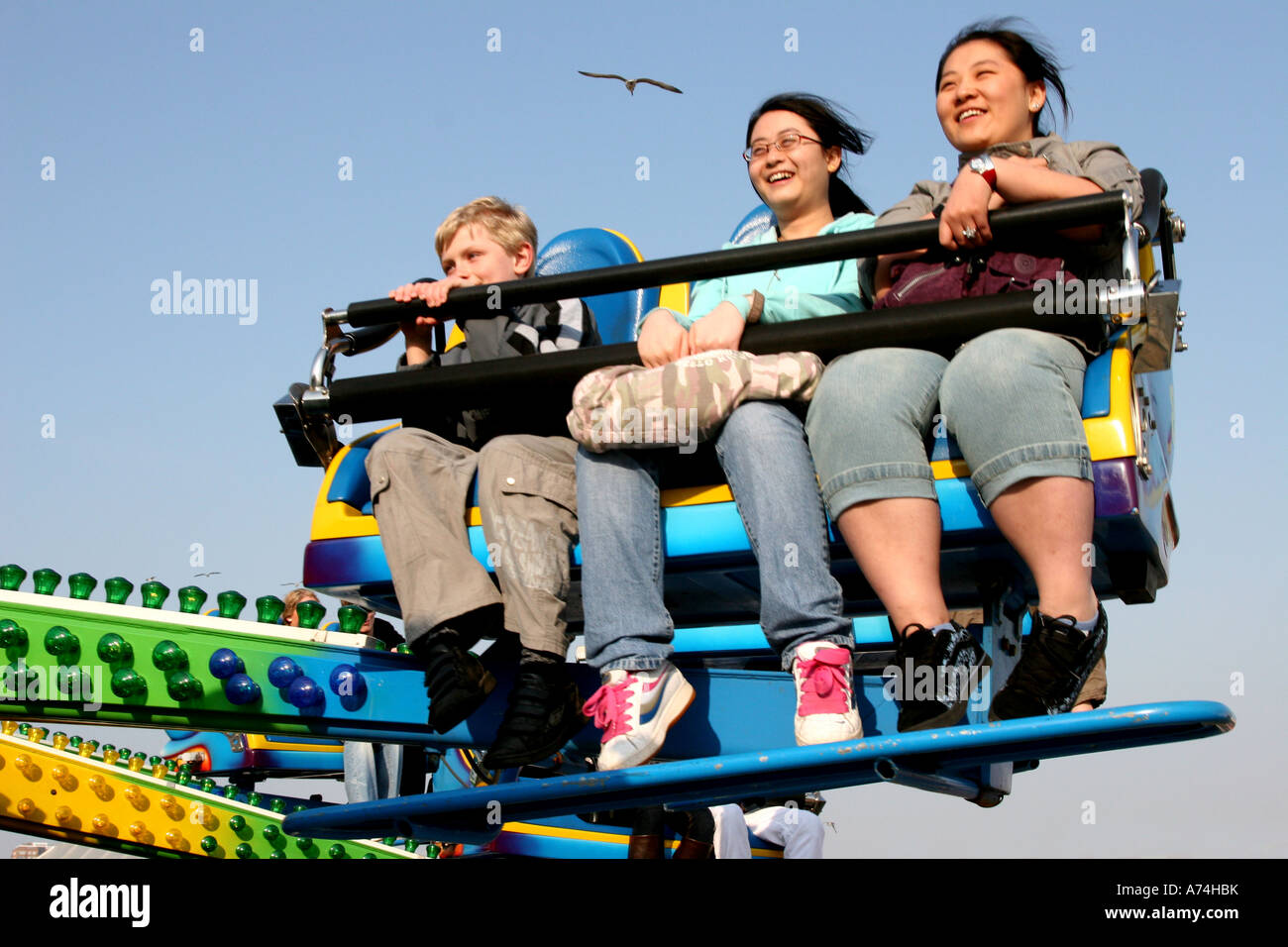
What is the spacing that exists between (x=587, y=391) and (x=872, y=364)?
20.4 inches

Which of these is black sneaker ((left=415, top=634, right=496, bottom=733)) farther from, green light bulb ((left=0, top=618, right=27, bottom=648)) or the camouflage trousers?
green light bulb ((left=0, top=618, right=27, bottom=648))

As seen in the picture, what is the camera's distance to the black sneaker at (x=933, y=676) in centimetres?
218

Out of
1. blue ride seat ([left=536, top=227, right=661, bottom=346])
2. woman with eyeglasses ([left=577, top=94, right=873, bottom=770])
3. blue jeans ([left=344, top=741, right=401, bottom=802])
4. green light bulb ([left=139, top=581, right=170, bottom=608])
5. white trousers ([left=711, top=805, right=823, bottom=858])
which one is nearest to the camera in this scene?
woman with eyeglasses ([left=577, top=94, right=873, bottom=770])

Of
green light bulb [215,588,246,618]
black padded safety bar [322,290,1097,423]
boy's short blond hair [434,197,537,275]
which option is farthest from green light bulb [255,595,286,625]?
boy's short blond hair [434,197,537,275]

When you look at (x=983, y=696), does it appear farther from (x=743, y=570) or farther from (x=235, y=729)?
(x=235, y=729)

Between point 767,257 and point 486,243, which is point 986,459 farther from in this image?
point 486,243

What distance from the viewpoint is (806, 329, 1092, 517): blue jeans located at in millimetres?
2182

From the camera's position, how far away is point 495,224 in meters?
3.13

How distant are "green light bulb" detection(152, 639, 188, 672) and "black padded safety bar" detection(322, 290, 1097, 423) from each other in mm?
576

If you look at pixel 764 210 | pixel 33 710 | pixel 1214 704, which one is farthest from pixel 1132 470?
pixel 33 710

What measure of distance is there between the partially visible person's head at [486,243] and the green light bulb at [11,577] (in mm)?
1129
